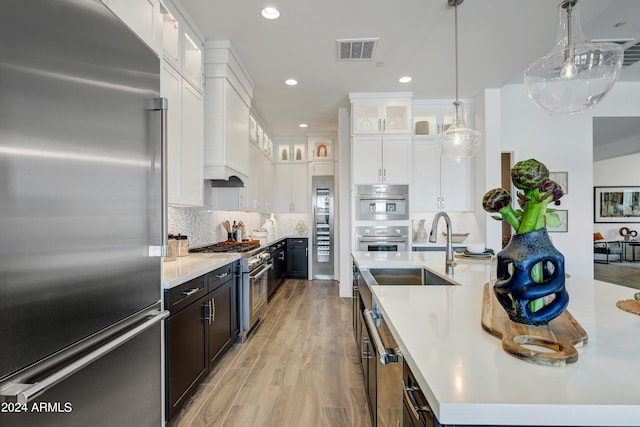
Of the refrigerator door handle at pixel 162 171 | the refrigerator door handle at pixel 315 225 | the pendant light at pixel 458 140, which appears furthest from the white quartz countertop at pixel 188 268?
the refrigerator door handle at pixel 315 225

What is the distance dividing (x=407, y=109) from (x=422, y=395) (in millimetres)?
4370

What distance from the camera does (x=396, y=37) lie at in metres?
2.99

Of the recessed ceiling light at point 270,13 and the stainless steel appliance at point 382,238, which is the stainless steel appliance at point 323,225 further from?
the recessed ceiling light at point 270,13

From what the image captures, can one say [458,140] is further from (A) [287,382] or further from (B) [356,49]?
(A) [287,382]

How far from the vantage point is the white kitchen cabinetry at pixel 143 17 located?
1331 millimetres

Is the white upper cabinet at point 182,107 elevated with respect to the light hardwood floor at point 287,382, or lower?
elevated

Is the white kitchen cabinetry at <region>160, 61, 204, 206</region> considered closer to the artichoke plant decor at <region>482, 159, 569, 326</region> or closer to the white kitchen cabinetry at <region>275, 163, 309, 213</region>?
the artichoke plant decor at <region>482, 159, 569, 326</region>

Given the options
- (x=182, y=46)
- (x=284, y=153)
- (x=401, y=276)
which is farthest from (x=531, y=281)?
(x=284, y=153)

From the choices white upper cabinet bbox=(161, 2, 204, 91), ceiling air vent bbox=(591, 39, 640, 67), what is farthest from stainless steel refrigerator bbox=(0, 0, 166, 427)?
ceiling air vent bbox=(591, 39, 640, 67)

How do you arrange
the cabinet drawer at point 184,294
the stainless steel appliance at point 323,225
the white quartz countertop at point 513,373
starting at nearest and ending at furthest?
the white quartz countertop at point 513,373, the cabinet drawer at point 184,294, the stainless steel appliance at point 323,225

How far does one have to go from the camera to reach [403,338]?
875 mm

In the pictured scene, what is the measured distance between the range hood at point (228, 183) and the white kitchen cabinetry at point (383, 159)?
1658mm

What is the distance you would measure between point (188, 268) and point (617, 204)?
11747 millimetres

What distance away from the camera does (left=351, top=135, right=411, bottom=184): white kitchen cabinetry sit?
4469mm
